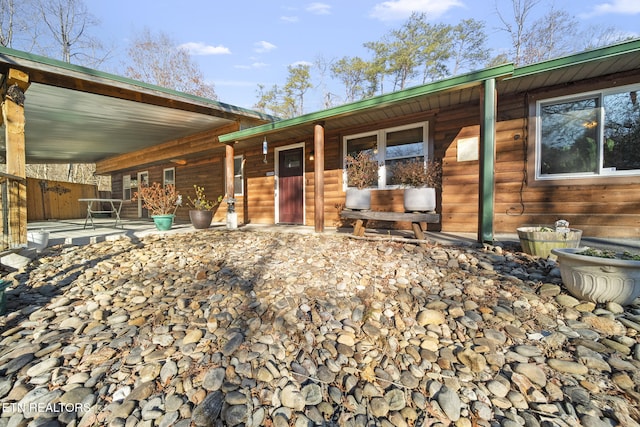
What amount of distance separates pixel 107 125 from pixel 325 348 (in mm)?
7159

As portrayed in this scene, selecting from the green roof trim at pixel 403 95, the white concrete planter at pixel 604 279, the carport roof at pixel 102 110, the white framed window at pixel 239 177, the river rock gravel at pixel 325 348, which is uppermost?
the carport roof at pixel 102 110

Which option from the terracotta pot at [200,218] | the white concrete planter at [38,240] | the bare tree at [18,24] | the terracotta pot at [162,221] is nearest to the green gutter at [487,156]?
the terracotta pot at [200,218]

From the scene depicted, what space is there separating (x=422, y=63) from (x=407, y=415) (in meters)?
16.2

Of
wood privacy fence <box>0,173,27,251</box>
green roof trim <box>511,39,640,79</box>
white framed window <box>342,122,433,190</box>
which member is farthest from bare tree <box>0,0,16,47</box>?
green roof trim <box>511,39,640,79</box>

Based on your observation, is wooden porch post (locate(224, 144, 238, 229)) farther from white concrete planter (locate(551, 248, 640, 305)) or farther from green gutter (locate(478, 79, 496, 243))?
white concrete planter (locate(551, 248, 640, 305))

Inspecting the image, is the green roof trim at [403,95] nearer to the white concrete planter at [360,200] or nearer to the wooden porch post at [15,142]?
the white concrete planter at [360,200]

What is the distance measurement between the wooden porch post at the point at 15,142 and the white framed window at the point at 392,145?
15.7 feet

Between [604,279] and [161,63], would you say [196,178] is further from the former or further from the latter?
[161,63]

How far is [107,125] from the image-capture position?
603cm

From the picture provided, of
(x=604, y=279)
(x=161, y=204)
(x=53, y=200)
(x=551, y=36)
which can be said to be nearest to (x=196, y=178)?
(x=161, y=204)

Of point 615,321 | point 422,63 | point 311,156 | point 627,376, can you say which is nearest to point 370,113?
point 311,156

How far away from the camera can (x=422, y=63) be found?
13836 millimetres

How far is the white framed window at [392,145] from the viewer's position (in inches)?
176

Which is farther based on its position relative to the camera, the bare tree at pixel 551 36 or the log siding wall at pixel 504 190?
the bare tree at pixel 551 36
